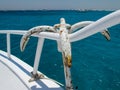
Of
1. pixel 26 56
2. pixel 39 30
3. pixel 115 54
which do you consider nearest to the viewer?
pixel 39 30

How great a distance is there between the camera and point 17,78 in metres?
2.10

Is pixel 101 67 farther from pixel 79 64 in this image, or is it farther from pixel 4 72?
pixel 4 72

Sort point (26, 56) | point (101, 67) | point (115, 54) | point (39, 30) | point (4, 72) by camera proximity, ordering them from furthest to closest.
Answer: point (115, 54) < point (26, 56) < point (101, 67) < point (4, 72) < point (39, 30)

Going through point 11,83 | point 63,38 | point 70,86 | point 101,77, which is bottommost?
point 101,77

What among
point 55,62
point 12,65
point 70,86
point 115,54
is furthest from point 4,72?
point 115,54

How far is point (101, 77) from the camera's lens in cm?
482

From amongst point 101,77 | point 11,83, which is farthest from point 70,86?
point 101,77

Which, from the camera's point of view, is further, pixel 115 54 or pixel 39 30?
pixel 115 54

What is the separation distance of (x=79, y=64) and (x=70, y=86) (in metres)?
Result: 4.90

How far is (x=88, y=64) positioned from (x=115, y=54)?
6.47 ft

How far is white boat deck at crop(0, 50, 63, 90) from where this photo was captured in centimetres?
177

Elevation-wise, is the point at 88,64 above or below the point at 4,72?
below

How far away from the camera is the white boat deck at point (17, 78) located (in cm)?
177

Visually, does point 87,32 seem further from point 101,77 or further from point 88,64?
point 88,64
